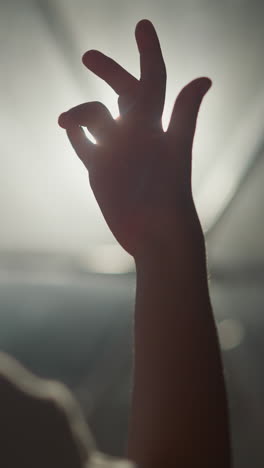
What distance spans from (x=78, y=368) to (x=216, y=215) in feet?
2.07

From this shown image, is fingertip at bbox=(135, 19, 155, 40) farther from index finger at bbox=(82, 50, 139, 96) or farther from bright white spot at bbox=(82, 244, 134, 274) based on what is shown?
bright white spot at bbox=(82, 244, 134, 274)

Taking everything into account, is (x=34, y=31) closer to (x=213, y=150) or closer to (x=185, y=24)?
(x=185, y=24)

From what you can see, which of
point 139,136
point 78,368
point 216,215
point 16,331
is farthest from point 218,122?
point 78,368

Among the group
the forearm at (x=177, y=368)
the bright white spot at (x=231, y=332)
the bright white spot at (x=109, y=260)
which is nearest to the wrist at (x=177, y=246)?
the forearm at (x=177, y=368)

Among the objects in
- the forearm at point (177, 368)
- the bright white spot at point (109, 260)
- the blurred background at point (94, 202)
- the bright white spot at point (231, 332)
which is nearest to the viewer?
the forearm at point (177, 368)

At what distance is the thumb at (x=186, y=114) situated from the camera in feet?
0.98

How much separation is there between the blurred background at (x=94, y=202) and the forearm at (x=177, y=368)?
0.59 ft

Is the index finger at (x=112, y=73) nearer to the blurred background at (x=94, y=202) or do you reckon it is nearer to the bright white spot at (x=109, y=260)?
the blurred background at (x=94, y=202)

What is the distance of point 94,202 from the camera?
0.97 meters

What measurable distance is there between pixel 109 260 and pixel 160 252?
1010mm

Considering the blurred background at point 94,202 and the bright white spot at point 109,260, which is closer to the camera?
the blurred background at point 94,202

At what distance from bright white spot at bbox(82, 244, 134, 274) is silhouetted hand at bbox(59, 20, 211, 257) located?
2.88 feet

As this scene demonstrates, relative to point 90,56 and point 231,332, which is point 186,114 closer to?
point 90,56

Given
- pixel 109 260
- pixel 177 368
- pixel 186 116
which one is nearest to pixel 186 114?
pixel 186 116
